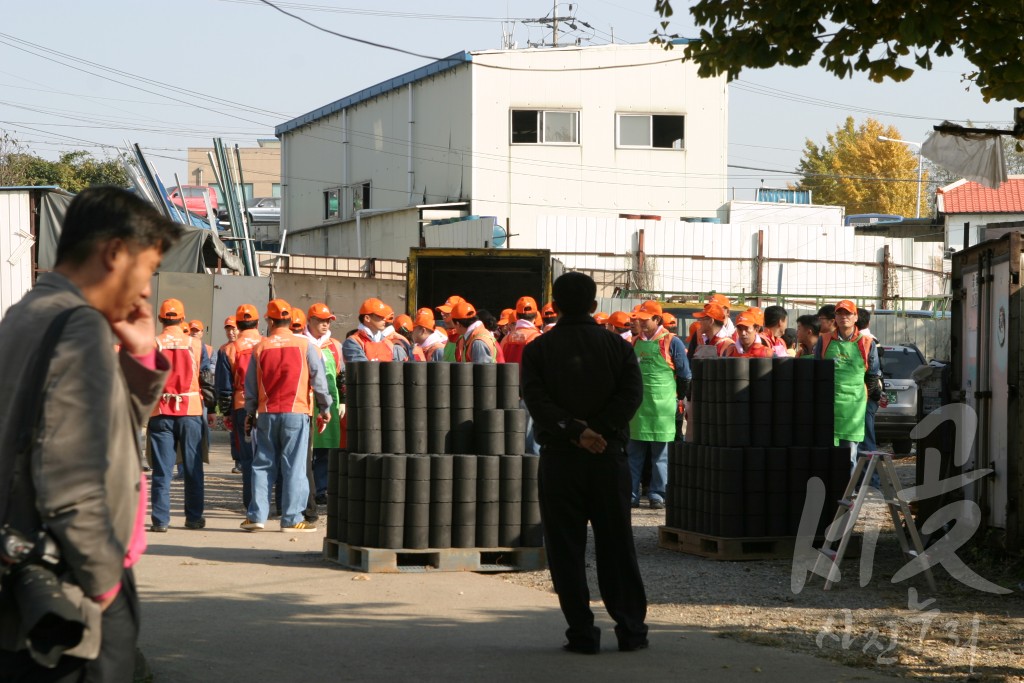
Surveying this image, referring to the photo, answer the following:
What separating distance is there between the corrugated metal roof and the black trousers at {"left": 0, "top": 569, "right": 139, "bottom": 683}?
1490 inches

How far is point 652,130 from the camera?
42.1 metres

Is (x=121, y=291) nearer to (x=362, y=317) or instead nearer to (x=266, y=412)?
(x=266, y=412)

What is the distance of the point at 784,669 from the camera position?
6875 millimetres

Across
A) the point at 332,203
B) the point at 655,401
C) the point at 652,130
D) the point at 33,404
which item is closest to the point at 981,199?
the point at 652,130

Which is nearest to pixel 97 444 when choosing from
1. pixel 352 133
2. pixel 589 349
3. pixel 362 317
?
pixel 589 349

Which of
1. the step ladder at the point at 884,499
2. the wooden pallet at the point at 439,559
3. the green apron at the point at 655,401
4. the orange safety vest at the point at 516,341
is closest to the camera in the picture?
the step ladder at the point at 884,499

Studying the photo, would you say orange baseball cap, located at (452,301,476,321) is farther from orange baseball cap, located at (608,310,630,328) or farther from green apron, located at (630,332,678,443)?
green apron, located at (630,332,678,443)

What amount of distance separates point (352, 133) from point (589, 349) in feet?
138

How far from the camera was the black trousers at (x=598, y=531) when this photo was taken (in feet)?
23.6

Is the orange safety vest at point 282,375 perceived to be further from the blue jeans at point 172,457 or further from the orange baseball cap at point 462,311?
the orange baseball cap at point 462,311

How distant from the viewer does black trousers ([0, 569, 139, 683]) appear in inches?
129

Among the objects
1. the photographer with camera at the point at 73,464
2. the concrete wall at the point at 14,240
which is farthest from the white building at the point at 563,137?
the photographer with camera at the point at 73,464

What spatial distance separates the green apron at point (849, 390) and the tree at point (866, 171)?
63151mm

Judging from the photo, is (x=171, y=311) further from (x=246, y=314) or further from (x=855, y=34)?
(x=855, y=34)
